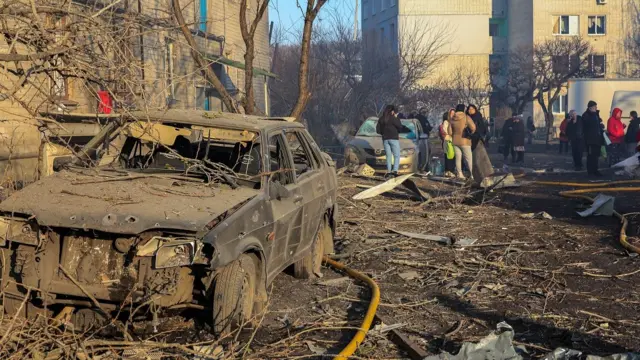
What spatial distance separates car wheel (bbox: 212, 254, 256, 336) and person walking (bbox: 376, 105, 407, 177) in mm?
12300

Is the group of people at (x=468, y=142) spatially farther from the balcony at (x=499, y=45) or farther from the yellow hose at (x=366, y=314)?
the balcony at (x=499, y=45)

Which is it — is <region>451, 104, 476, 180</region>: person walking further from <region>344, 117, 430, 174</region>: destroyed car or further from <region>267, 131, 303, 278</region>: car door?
<region>267, 131, 303, 278</region>: car door

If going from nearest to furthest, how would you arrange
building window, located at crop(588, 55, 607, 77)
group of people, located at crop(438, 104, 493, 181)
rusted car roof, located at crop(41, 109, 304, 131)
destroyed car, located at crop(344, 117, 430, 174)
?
rusted car roof, located at crop(41, 109, 304, 131)
group of people, located at crop(438, 104, 493, 181)
destroyed car, located at crop(344, 117, 430, 174)
building window, located at crop(588, 55, 607, 77)

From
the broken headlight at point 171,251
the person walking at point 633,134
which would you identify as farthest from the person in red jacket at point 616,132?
the broken headlight at point 171,251

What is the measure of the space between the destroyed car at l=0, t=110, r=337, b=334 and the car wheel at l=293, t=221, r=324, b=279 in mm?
819

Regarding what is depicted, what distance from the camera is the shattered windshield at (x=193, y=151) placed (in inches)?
269

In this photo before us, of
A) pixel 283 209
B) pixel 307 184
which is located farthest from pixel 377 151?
pixel 283 209

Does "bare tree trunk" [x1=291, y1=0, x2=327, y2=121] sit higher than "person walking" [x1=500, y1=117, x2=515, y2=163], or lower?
higher

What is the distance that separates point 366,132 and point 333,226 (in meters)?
13.2

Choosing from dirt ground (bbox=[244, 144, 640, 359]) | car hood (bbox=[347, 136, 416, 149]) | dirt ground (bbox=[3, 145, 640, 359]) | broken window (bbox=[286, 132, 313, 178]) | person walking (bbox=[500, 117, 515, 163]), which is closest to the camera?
dirt ground (bbox=[3, 145, 640, 359])

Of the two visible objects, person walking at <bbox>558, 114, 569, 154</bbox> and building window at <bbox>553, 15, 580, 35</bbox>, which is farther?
building window at <bbox>553, 15, 580, 35</bbox>

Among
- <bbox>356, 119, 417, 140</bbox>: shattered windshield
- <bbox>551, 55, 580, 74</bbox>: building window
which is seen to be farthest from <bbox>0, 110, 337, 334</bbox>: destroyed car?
<bbox>551, 55, 580, 74</bbox>: building window

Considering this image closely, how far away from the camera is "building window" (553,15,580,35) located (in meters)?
59.7

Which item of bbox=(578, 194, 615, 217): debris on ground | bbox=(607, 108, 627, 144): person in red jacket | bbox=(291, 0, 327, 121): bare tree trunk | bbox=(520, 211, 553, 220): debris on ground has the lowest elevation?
bbox=(520, 211, 553, 220): debris on ground
